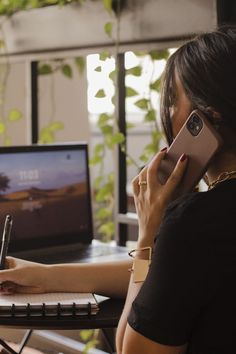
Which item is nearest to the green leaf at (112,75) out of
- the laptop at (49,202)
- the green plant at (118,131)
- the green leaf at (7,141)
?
the green plant at (118,131)

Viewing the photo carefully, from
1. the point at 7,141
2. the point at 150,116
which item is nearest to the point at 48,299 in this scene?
the point at 150,116

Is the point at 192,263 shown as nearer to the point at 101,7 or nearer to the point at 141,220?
the point at 141,220

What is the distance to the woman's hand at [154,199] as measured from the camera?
1154 mm

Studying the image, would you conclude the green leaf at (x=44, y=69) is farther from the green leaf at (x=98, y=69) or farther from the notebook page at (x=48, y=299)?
the notebook page at (x=48, y=299)

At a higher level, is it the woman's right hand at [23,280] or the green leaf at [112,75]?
the green leaf at [112,75]

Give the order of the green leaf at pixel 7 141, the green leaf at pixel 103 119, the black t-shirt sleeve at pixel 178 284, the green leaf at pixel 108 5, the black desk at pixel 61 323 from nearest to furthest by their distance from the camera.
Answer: the black t-shirt sleeve at pixel 178 284, the black desk at pixel 61 323, the green leaf at pixel 108 5, the green leaf at pixel 103 119, the green leaf at pixel 7 141

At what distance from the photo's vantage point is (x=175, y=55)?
1.13 meters

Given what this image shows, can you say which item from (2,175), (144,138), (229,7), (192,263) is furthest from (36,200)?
(144,138)

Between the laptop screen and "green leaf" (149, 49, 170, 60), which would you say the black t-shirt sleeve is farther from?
"green leaf" (149, 49, 170, 60)

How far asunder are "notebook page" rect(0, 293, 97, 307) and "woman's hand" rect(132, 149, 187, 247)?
181 millimetres

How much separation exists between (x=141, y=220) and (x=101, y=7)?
1.01 meters

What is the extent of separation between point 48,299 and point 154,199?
11.5 inches

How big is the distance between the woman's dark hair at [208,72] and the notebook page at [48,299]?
41 centimetres

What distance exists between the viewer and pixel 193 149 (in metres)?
1.16
